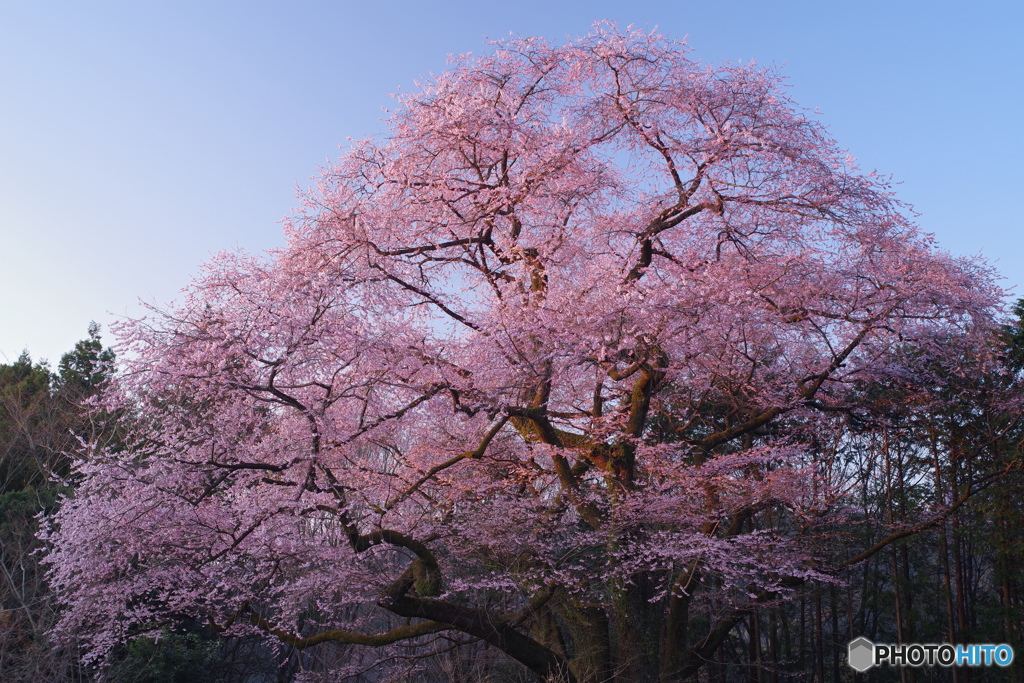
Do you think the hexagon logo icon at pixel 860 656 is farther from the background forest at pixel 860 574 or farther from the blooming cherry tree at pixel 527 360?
the blooming cherry tree at pixel 527 360

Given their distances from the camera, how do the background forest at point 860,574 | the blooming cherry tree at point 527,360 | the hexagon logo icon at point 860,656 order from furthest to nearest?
the hexagon logo icon at point 860,656 → the background forest at point 860,574 → the blooming cherry tree at point 527,360

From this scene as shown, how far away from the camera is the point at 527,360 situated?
24.8 feet

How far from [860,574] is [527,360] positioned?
37.4 feet

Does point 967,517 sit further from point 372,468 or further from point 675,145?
point 372,468

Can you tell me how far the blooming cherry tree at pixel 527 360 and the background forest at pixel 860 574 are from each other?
1.61 metres

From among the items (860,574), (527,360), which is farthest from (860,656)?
(527,360)

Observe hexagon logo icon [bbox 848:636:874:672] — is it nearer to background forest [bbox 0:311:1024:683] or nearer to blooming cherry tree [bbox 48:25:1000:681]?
background forest [bbox 0:311:1024:683]

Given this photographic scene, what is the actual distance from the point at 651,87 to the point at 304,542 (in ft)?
23.1

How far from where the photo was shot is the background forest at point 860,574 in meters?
10.6

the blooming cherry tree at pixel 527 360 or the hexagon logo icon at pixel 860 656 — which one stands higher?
the blooming cherry tree at pixel 527 360

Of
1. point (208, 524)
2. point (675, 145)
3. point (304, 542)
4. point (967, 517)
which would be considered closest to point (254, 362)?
point (208, 524)

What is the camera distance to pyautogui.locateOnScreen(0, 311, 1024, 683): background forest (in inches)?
416

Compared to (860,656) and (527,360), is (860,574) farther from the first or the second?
(527,360)

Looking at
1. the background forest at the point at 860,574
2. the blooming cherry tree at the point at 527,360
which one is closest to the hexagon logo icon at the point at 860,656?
the background forest at the point at 860,574
